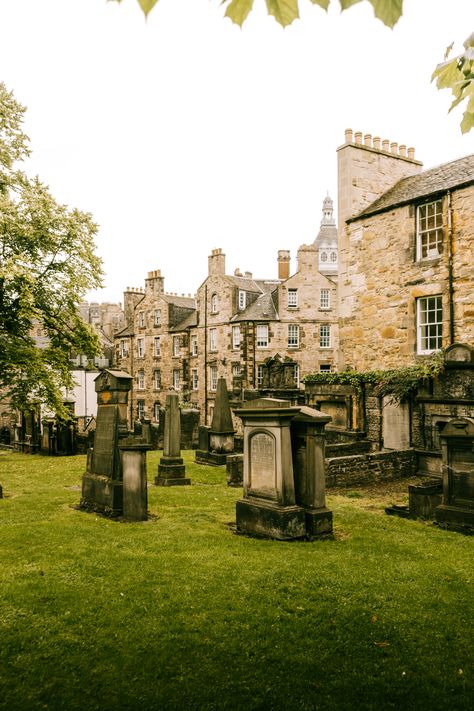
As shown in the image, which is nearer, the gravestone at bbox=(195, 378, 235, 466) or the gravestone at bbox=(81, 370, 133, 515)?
the gravestone at bbox=(81, 370, 133, 515)

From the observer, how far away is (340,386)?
19.1m

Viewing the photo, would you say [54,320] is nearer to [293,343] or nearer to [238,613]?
[238,613]

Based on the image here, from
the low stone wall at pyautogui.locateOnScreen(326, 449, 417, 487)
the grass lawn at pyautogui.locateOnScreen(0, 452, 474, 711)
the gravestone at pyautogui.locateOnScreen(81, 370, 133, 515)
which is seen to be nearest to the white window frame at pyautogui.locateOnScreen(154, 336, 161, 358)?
the low stone wall at pyautogui.locateOnScreen(326, 449, 417, 487)

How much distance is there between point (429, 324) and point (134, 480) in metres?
12.0

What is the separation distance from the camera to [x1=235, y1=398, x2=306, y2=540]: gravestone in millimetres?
8148

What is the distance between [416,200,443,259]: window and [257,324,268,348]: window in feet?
67.8

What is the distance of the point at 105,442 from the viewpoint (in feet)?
33.9

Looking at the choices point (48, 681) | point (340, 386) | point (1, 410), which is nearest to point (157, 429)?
point (340, 386)

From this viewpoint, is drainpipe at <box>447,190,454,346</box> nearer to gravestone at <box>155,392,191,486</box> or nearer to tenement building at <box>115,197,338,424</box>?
gravestone at <box>155,392,191,486</box>

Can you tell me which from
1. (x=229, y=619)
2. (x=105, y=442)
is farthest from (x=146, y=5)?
(x=105, y=442)

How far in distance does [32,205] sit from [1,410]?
31931mm

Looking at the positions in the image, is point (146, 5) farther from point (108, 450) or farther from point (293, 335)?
point (293, 335)

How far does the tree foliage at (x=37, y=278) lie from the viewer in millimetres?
17359

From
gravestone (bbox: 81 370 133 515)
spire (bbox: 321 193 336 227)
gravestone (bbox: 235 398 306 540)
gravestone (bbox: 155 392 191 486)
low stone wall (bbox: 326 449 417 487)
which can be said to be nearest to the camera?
gravestone (bbox: 235 398 306 540)
